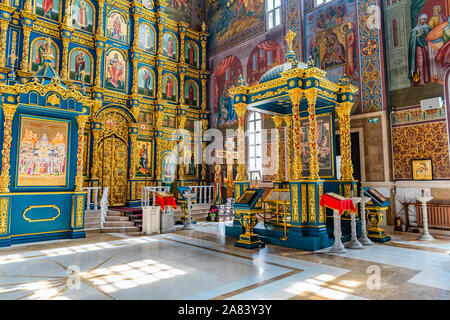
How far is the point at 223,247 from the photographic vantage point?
6984mm

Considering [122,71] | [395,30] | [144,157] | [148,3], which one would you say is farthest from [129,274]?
[148,3]

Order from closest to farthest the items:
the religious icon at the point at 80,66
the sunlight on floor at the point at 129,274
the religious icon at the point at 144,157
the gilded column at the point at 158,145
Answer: the sunlight on floor at the point at 129,274 < the religious icon at the point at 80,66 < the religious icon at the point at 144,157 < the gilded column at the point at 158,145

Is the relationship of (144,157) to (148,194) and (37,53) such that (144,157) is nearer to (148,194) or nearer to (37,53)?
(148,194)

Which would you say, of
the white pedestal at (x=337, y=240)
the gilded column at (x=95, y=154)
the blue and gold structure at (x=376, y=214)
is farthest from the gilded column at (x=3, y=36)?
the blue and gold structure at (x=376, y=214)

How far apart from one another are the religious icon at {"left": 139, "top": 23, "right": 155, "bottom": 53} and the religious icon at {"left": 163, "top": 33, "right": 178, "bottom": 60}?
0.68 m

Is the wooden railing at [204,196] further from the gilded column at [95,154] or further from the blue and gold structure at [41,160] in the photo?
the blue and gold structure at [41,160]

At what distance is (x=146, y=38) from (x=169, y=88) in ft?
8.79

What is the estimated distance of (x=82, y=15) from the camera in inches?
514

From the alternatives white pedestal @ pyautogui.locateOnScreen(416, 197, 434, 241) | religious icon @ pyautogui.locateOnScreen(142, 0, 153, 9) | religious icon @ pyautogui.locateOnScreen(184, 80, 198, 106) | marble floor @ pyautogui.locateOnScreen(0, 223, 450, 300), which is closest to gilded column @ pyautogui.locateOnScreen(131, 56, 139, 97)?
religious icon @ pyautogui.locateOnScreen(184, 80, 198, 106)

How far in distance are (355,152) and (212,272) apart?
7.35 metres

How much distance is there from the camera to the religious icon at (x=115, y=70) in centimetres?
1353

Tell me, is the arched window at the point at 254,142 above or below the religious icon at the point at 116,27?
below

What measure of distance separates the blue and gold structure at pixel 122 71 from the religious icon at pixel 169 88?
52 mm
